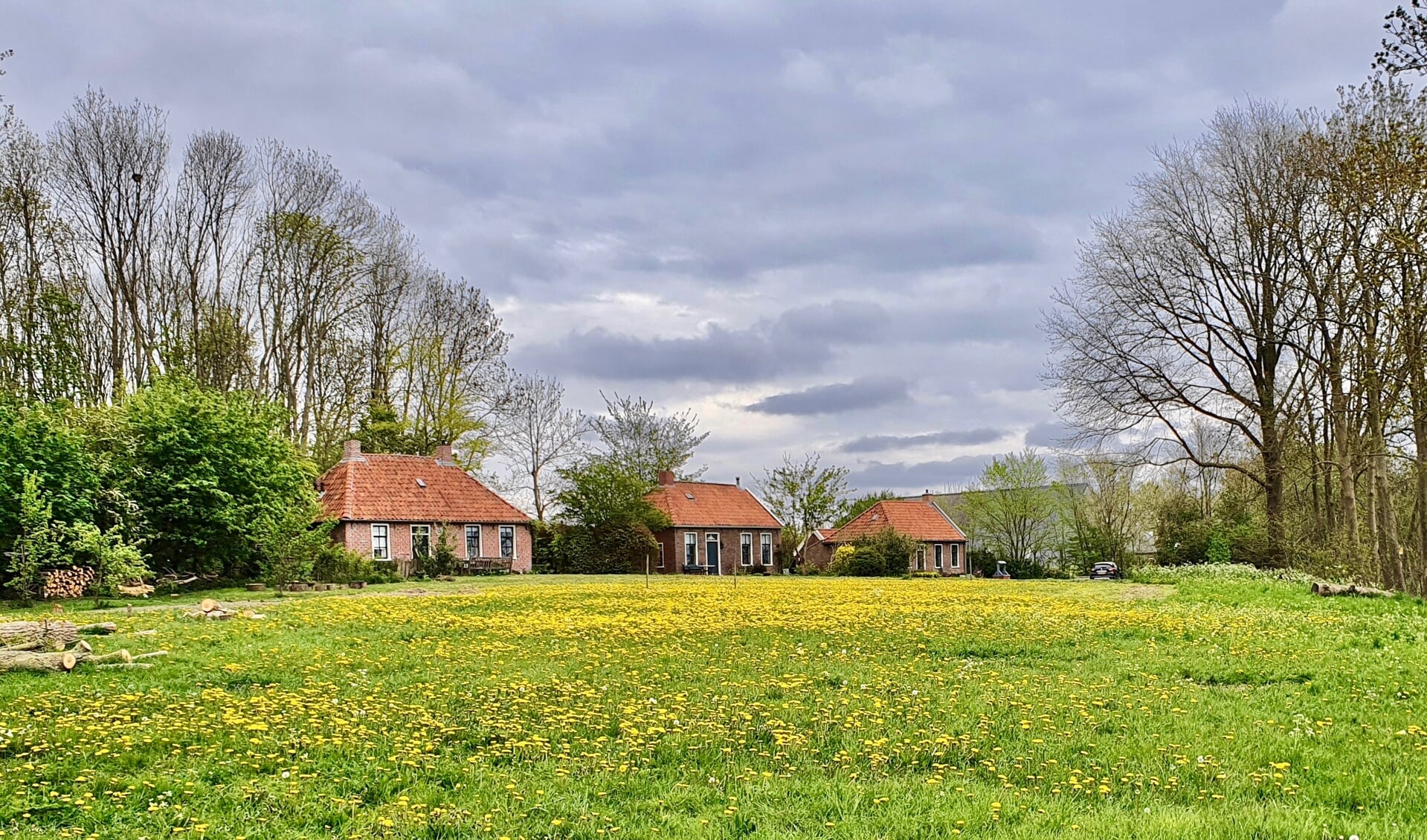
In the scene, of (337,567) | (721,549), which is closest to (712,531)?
(721,549)

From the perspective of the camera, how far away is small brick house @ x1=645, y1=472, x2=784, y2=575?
54250 millimetres

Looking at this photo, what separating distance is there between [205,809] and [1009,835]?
463 centimetres

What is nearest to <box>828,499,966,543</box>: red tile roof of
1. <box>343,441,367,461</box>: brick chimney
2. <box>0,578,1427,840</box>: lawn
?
<box>343,441,367,461</box>: brick chimney

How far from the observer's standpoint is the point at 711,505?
187 feet

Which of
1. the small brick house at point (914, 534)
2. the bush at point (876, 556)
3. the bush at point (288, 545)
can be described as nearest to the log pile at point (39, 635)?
the bush at point (288, 545)

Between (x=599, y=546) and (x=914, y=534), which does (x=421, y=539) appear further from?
(x=914, y=534)

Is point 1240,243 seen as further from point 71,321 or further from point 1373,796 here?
point 71,321

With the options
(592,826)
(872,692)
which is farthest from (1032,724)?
(592,826)

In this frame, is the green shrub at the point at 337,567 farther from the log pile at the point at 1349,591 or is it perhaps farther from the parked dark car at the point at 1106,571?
the parked dark car at the point at 1106,571

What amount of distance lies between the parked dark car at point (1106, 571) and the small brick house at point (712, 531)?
1838cm

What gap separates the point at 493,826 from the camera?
5457mm

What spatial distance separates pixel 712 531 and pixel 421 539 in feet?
59.5

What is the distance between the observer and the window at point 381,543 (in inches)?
1636

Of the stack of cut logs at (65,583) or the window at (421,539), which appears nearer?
the stack of cut logs at (65,583)
